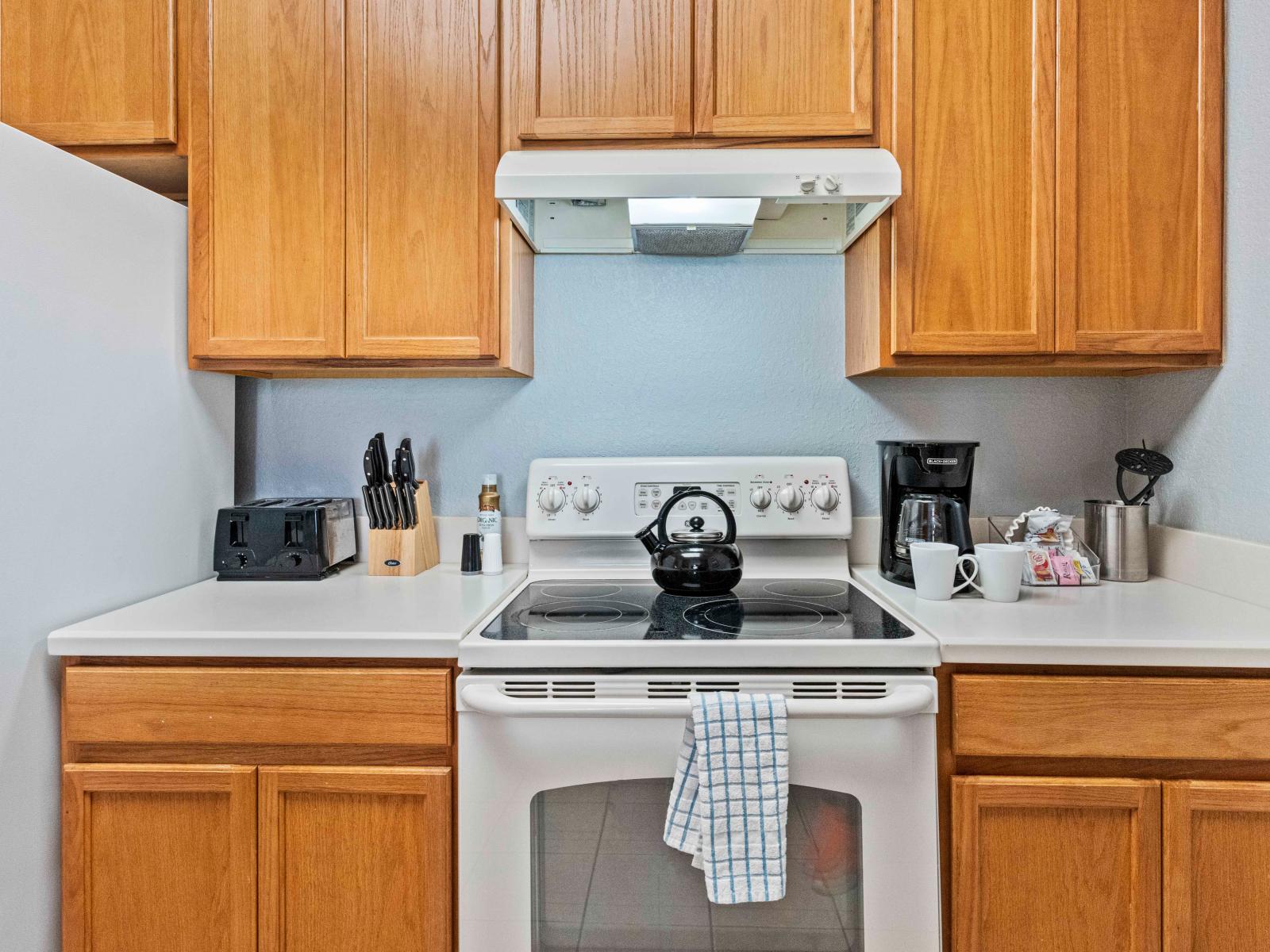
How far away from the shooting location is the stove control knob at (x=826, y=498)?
1.79m

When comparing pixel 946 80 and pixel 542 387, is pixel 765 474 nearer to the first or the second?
pixel 542 387

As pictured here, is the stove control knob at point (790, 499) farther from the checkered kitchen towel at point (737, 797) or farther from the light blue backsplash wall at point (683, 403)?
the checkered kitchen towel at point (737, 797)

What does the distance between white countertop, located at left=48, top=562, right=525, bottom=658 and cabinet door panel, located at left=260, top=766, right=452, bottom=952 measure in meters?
0.20

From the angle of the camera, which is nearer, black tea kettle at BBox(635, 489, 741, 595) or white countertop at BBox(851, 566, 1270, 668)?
white countertop at BBox(851, 566, 1270, 668)

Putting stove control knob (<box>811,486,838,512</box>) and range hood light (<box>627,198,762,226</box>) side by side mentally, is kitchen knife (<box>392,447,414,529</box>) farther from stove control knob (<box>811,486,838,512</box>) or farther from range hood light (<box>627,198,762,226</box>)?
stove control knob (<box>811,486,838,512</box>)

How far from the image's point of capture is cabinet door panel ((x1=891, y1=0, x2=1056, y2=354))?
1533mm

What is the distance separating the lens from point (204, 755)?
4.15ft

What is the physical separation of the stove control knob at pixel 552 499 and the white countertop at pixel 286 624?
262 mm

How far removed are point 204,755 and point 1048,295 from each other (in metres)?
1.75

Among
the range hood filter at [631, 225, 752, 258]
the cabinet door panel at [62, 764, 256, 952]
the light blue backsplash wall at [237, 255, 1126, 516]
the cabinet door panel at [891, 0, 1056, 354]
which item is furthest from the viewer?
the light blue backsplash wall at [237, 255, 1126, 516]

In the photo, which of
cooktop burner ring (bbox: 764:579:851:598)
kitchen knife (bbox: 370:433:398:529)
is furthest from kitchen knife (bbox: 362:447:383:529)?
cooktop burner ring (bbox: 764:579:851:598)

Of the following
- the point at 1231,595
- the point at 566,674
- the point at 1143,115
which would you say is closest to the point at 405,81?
the point at 566,674

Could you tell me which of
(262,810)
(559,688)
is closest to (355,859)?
(262,810)

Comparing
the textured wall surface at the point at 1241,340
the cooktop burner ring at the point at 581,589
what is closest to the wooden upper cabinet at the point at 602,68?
the cooktop burner ring at the point at 581,589
